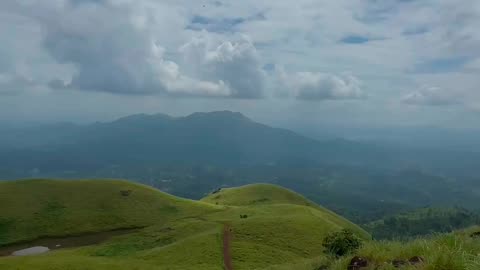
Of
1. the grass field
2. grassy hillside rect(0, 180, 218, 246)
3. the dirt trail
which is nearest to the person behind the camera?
the dirt trail

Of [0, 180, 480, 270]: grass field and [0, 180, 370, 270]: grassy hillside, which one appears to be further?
[0, 180, 370, 270]: grassy hillside

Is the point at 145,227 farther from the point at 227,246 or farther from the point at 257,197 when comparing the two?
the point at 257,197

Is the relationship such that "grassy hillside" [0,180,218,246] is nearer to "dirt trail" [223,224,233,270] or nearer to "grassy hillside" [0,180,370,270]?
"grassy hillside" [0,180,370,270]

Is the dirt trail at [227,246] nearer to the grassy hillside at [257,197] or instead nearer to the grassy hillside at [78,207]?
the grassy hillside at [78,207]

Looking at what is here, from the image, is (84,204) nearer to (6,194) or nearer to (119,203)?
(119,203)

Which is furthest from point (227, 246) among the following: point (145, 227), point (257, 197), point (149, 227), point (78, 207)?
point (257, 197)

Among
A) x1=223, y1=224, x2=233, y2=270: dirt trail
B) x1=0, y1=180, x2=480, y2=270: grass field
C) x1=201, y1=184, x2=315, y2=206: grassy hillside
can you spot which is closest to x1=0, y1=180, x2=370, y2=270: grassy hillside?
x1=0, y1=180, x2=480, y2=270: grass field

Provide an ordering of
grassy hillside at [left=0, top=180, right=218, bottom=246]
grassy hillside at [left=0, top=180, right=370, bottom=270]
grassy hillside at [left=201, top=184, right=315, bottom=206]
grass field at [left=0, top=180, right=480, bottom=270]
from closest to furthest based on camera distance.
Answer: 1. grass field at [left=0, top=180, right=480, bottom=270]
2. grassy hillside at [left=0, top=180, right=370, bottom=270]
3. grassy hillside at [left=0, top=180, right=218, bottom=246]
4. grassy hillside at [left=201, top=184, right=315, bottom=206]

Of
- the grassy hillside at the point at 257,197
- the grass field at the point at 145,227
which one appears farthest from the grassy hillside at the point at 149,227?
the grassy hillside at the point at 257,197
